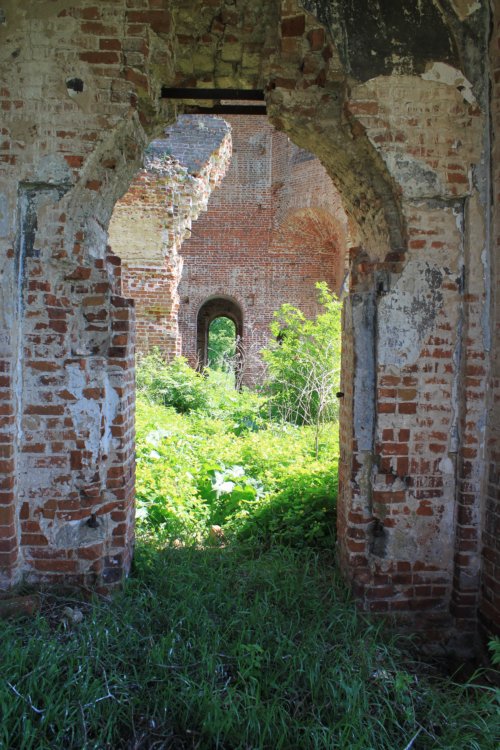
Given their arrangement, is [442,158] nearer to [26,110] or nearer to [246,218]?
[26,110]

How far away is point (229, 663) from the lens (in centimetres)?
260

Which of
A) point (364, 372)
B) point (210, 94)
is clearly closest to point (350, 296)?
point (364, 372)

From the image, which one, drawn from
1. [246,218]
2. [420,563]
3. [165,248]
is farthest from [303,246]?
[420,563]

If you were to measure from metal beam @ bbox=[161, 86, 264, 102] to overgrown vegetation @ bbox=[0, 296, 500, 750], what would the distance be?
3.09m

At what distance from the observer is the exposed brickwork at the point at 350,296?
2992mm

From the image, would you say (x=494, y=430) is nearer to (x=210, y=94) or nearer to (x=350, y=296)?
(x=350, y=296)

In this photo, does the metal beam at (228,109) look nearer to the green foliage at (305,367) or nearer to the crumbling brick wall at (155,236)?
the green foliage at (305,367)

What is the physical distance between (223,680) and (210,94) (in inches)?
138

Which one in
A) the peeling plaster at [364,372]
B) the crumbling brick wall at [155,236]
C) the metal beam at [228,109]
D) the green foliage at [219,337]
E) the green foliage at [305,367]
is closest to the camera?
the peeling plaster at [364,372]

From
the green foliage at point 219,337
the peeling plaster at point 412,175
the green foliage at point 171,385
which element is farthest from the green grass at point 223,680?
the green foliage at point 219,337

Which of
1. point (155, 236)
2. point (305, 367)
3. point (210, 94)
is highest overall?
point (155, 236)

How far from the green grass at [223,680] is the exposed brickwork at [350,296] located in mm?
393

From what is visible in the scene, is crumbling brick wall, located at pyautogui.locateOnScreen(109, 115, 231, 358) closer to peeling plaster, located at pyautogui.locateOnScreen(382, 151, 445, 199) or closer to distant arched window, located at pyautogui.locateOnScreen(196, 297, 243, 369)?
peeling plaster, located at pyautogui.locateOnScreen(382, 151, 445, 199)

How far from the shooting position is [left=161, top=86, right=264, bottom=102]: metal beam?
3504mm
